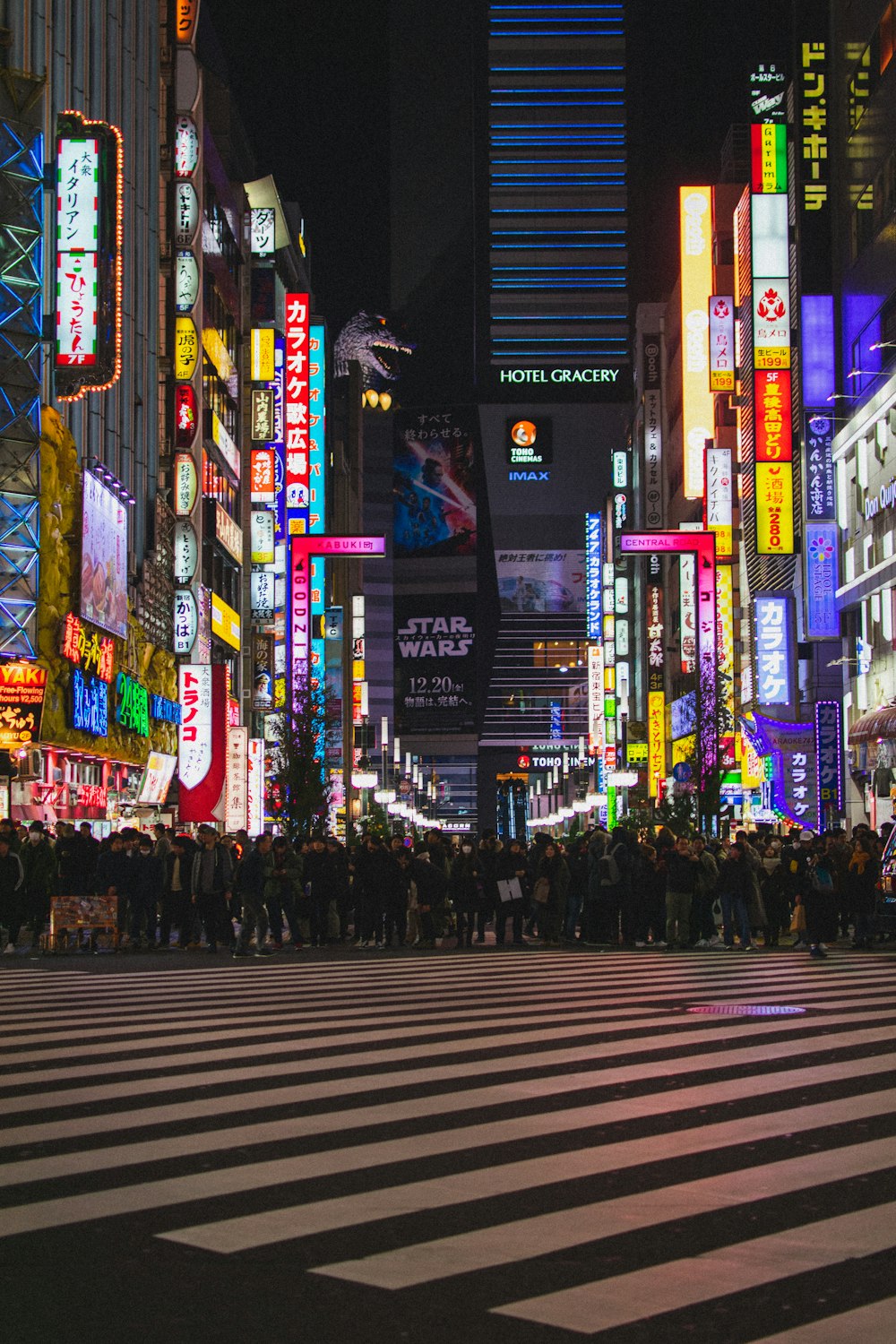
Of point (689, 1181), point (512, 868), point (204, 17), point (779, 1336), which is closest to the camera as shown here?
point (779, 1336)

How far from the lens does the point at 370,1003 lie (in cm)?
1485

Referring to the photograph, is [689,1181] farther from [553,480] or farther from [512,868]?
[553,480]

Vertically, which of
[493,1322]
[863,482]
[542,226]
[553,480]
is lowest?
[493,1322]

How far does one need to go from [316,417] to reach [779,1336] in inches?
2258

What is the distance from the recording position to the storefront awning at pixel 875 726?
115ft

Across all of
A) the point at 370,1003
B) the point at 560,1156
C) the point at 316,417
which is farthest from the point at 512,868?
the point at 316,417

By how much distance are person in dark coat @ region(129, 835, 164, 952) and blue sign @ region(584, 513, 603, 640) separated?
76.3 metres

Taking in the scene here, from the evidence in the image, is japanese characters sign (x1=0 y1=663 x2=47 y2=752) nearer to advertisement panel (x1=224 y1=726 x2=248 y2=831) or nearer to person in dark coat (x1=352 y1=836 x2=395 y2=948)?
person in dark coat (x1=352 y1=836 x2=395 y2=948)

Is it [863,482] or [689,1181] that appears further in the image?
[863,482]

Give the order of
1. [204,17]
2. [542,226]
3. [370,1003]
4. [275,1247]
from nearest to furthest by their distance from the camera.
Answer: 1. [275,1247]
2. [370,1003]
3. [204,17]
4. [542,226]

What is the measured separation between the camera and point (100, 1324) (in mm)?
5047

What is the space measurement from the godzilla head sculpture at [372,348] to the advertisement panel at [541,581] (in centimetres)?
2233

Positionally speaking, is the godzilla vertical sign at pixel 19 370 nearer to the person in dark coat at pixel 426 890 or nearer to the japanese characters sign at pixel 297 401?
the person in dark coat at pixel 426 890

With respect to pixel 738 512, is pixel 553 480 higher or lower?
higher
